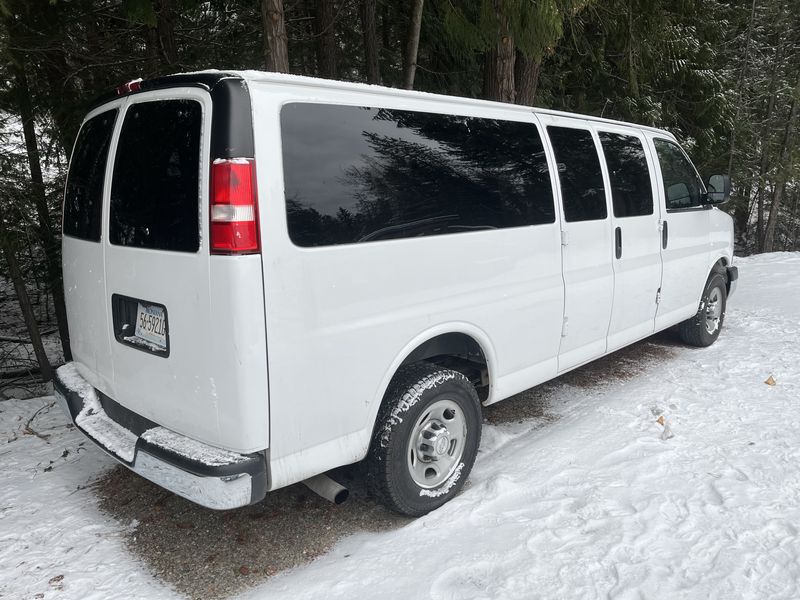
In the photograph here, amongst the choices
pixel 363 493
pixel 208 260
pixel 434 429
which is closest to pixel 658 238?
pixel 434 429

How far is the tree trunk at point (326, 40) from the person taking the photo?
28.0 feet

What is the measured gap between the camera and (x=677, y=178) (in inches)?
214

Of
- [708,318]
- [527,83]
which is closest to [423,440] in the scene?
[708,318]

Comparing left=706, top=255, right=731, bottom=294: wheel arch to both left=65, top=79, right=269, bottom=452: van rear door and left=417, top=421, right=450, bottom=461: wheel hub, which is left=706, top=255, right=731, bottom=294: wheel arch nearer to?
left=417, top=421, right=450, bottom=461: wheel hub

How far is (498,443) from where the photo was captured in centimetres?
414

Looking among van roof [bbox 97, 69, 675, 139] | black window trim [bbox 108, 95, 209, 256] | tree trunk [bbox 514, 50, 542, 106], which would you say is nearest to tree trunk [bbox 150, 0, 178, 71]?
van roof [bbox 97, 69, 675, 139]

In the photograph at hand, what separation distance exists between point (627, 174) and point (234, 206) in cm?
344

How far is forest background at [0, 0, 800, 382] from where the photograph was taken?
5945 millimetres

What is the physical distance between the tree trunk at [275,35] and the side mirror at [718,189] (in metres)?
4.00

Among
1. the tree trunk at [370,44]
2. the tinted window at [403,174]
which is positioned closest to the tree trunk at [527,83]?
the tree trunk at [370,44]

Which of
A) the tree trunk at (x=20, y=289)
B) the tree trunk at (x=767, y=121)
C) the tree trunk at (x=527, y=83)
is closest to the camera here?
the tree trunk at (x=20, y=289)

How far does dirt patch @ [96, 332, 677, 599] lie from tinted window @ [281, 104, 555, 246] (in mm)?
1322

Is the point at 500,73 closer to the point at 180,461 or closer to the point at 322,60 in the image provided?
the point at 322,60

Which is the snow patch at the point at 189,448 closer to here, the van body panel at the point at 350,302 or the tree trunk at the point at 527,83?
the van body panel at the point at 350,302
